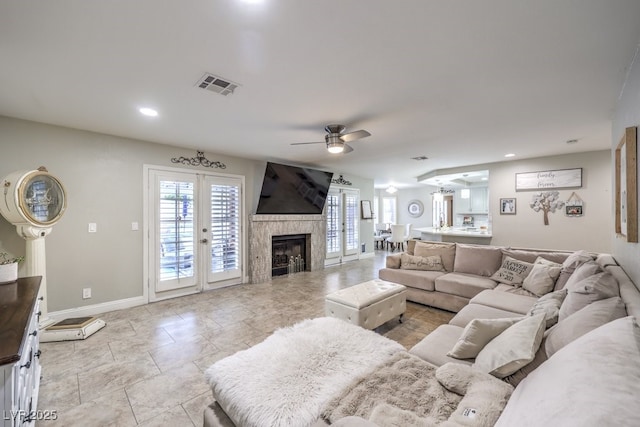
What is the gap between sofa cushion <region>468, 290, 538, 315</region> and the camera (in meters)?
2.57

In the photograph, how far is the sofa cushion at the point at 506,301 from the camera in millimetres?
2570

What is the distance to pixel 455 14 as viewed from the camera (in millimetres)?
1474

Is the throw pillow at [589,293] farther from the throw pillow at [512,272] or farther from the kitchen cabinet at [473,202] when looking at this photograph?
the kitchen cabinet at [473,202]

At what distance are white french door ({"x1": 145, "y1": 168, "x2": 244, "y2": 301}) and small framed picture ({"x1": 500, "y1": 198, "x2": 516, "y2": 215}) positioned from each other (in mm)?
5510

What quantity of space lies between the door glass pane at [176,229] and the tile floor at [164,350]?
1.70 feet

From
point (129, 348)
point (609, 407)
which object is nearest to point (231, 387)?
point (609, 407)

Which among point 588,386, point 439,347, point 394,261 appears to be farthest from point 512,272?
point 588,386

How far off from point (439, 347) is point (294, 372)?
3.34 feet

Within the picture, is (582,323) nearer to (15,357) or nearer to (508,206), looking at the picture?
(15,357)

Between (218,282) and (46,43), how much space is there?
3900mm

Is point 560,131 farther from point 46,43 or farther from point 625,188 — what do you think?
point 46,43

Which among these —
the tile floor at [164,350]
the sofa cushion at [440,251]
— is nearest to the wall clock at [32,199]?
the tile floor at [164,350]

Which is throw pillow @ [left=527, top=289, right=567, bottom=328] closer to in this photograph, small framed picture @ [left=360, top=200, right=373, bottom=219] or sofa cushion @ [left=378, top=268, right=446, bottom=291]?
sofa cushion @ [left=378, top=268, right=446, bottom=291]

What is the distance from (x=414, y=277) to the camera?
3.89 m
